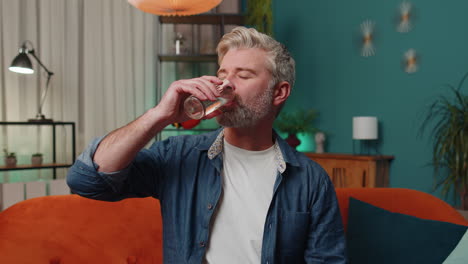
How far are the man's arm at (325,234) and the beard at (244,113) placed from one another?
0.31 meters

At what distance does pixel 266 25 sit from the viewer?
16.7ft

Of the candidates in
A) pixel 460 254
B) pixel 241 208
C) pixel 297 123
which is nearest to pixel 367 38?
pixel 297 123

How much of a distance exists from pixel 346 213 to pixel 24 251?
1.23 meters

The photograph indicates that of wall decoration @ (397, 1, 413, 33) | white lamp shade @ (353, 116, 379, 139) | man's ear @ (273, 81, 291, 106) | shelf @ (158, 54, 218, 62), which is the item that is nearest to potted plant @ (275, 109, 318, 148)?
white lamp shade @ (353, 116, 379, 139)

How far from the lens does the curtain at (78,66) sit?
4.12m

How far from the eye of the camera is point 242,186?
1.23m

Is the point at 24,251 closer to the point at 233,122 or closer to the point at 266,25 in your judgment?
the point at 233,122

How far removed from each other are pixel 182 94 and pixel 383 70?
312 centimetres

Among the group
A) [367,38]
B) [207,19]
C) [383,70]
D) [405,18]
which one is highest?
[207,19]

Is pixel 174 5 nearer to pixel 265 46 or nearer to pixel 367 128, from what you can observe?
pixel 265 46

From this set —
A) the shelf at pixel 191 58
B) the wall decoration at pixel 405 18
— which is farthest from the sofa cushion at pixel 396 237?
the shelf at pixel 191 58

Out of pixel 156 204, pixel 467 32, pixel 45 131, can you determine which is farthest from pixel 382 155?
pixel 45 131

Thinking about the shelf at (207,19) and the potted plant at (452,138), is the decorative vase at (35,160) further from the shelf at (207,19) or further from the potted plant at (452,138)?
the potted plant at (452,138)

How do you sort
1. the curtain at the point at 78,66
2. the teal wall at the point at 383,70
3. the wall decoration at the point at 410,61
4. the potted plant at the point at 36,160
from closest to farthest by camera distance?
the teal wall at the point at 383,70
the wall decoration at the point at 410,61
the potted plant at the point at 36,160
the curtain at the point at 78,66
